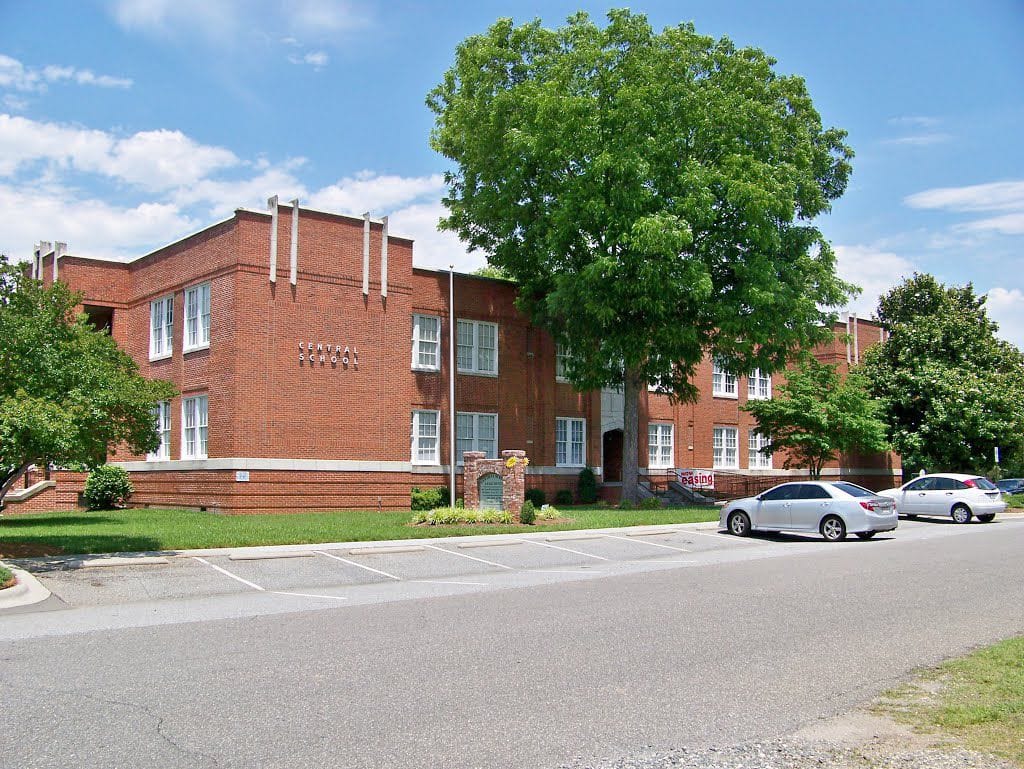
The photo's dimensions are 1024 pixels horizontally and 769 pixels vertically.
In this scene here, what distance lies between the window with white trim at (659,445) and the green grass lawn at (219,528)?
10.3m

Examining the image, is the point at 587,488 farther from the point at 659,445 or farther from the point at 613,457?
the point at 659,445

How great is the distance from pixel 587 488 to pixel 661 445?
5.95 metres

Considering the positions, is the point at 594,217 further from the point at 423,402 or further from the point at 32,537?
the point at 32,537

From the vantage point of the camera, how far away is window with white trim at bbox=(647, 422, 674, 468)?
137 feet

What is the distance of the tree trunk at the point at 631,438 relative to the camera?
A: 33.9 m

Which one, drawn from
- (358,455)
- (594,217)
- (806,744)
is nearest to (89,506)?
(358,455)

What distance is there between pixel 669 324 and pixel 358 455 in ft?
36.6

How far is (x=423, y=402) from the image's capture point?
33.9m

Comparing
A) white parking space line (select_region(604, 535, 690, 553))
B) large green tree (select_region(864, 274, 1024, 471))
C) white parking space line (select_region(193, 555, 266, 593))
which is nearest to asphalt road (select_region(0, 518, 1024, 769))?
white parking space line (select_region(193, 555, 266, 593))

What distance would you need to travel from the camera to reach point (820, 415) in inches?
1446

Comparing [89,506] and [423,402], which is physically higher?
[423,402]

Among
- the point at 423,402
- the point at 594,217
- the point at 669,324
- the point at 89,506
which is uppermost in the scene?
the point at 594,217

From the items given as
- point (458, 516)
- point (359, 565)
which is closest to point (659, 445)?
point (458, 516)

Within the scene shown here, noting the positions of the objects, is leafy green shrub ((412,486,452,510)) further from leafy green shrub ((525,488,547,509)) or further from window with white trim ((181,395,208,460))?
window with white trim ((181,395,208,460))
